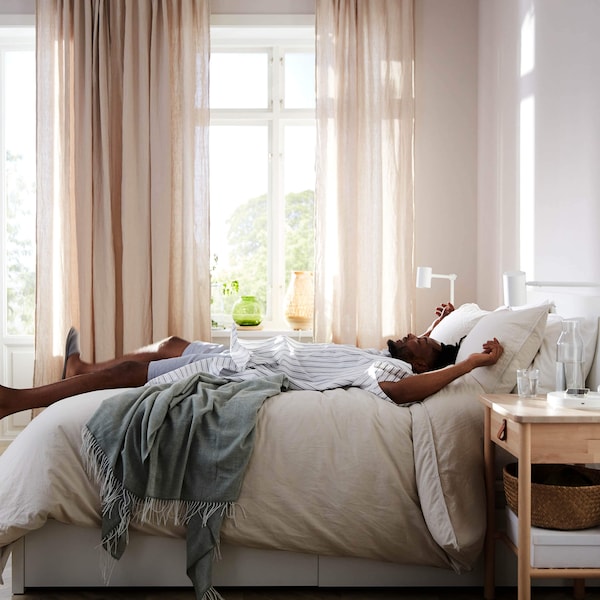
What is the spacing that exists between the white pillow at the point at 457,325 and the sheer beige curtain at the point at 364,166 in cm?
119

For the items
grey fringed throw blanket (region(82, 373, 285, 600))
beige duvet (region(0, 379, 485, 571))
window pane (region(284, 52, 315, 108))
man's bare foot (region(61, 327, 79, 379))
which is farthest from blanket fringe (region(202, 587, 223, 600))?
window pane (region(284, 52, 315, 108))

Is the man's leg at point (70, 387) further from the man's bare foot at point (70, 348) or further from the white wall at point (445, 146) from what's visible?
the white wall at point (445, 146)

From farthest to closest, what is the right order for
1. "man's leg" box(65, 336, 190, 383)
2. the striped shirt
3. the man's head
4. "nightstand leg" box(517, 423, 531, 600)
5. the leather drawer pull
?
"man's leg" box(65, 336, 190, 383), the man's head, the striped shirt, the leather drawer pull, "nightstand leg" box(517, 423, 531, 600)

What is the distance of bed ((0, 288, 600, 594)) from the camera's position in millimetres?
2293

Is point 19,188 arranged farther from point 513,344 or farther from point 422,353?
point 513,344

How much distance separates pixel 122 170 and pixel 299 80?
1347mm

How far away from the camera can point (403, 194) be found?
15.3 feet

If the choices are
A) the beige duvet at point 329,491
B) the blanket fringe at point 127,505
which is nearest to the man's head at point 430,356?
the beige duvet at point 329,491

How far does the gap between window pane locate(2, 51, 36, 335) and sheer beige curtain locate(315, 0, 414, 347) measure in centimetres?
198

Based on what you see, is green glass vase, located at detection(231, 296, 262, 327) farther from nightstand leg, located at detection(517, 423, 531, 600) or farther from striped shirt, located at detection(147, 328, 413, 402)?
nightstand leg, located at detection(517, 423, 531, 600)

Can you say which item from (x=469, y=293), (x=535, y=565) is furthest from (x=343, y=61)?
(x=535, y=565)

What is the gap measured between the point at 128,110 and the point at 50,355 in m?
1.59

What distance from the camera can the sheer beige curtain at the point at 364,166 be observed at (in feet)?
15.2

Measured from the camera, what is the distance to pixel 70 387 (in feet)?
9.91
